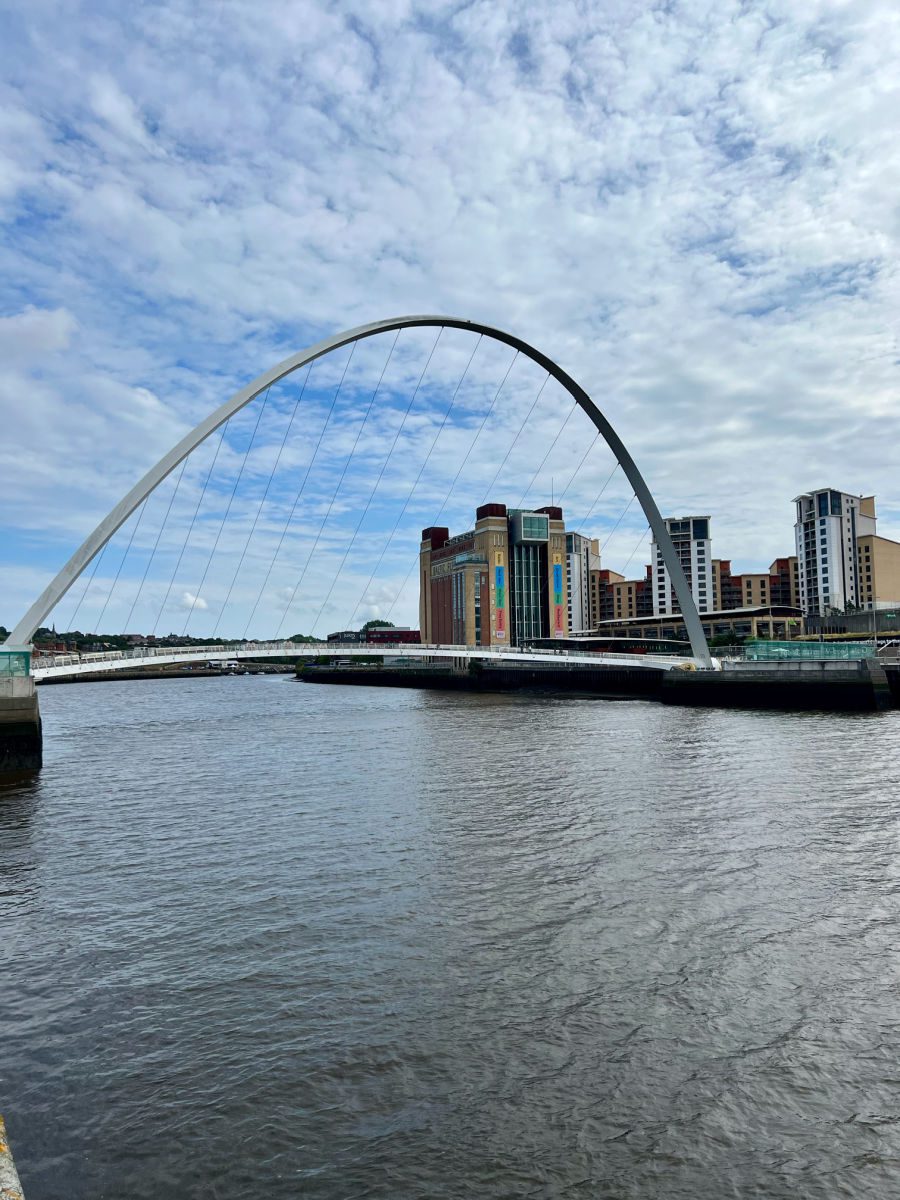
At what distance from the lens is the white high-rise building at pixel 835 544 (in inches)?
4815

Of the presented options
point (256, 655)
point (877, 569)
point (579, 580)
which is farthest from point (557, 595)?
point (256, 655)

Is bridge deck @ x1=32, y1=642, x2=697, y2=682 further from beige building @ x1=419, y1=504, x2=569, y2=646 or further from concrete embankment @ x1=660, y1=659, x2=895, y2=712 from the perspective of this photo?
beige building @ x1=419, y1=504, x2=569, y2=646

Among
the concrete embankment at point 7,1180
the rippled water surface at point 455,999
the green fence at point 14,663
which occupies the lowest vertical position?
the rippled water surface at point 455,999

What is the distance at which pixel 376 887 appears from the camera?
1010 cm

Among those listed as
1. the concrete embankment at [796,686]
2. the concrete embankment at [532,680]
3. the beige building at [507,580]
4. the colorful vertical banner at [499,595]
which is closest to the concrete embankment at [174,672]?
the concrete embankment at [532,680]

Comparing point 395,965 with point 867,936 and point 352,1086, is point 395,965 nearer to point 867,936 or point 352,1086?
point 352,1086

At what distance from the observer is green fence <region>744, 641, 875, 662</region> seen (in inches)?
1614

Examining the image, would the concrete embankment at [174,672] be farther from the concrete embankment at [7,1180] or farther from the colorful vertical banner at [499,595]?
the concrete embankment at [7,1180]

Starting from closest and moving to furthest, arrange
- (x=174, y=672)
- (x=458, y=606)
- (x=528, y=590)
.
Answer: (x=458, y=606)
(x=528, y=590)
(x=174, y=672)

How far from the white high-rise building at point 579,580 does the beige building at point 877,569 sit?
147ft

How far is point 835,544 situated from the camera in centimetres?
12269

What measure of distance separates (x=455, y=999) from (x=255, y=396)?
31346mm

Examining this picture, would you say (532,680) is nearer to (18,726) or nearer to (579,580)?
(18,726)

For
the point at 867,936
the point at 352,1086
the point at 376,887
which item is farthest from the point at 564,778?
the point at 352,1086
